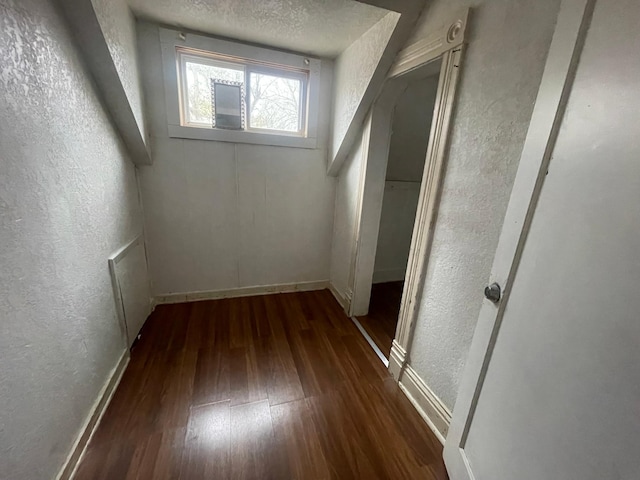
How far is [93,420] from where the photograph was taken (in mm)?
1239

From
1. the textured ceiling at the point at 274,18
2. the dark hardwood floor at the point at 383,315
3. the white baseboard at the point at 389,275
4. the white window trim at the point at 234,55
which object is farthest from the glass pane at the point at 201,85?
the white baseboard at the point at 389,275

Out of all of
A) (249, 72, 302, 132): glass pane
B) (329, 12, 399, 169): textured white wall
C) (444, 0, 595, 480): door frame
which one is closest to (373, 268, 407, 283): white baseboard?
(329, 12, 399, 169): textured white wall

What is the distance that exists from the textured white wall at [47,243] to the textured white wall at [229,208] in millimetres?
657

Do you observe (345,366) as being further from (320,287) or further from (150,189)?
(150,189)

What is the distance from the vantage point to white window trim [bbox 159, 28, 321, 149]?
71.7 inches

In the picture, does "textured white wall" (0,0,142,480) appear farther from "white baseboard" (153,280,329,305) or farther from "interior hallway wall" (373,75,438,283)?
"interior hallway wall" (373,75,438,283)

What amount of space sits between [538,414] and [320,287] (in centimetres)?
218

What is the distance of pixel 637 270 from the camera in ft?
1.63

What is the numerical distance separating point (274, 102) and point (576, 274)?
2.27 meters

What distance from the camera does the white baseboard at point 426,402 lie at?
1.28 meters

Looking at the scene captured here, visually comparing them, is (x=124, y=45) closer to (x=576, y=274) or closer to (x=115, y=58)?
(x=115, y=58)

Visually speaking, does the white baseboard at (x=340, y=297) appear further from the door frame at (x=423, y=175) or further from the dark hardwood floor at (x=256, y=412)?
A: the dark hardwood floor at (x=256, y=412)

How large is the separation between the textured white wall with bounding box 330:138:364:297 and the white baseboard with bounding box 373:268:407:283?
1.99 ft

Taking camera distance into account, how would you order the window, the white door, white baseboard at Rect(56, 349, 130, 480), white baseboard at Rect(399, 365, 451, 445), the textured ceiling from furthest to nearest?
the window, the textured ceiling, white baseboard at Rect(399, 365, 451, 445), white baseboard at Rect(56, 349, 130, 480), the white door
